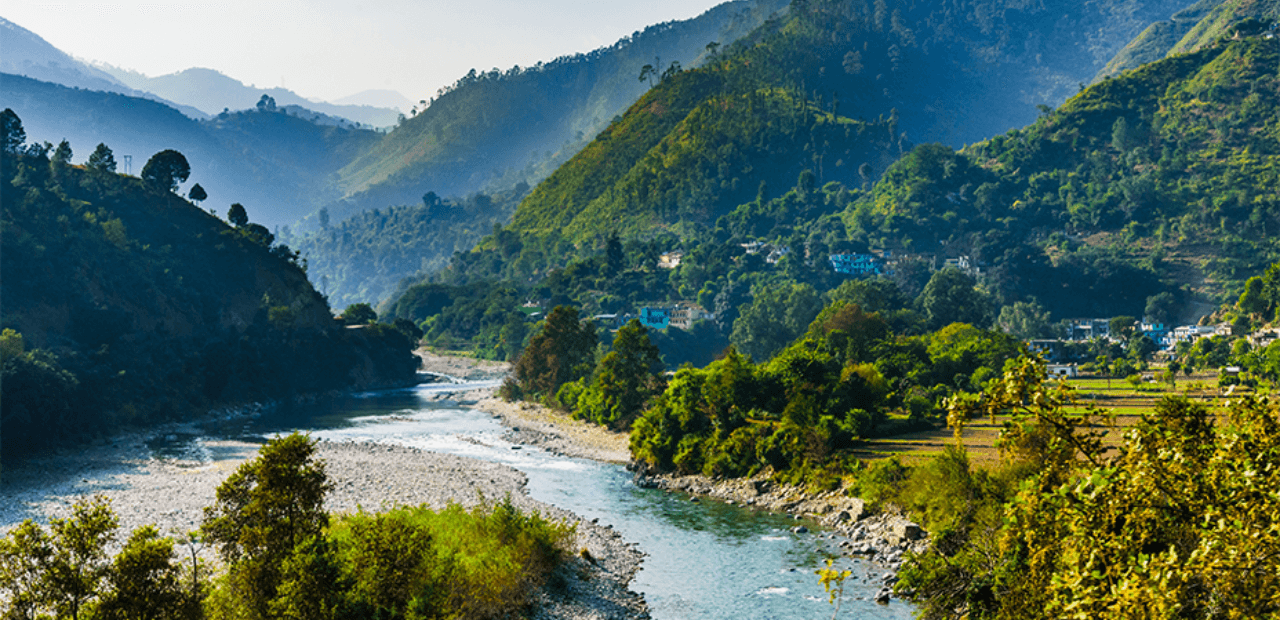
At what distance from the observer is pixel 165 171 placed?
112812 mm

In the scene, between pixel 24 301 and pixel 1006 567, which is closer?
pixel 1006 567

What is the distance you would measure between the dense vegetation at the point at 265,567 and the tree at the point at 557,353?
6130 cm

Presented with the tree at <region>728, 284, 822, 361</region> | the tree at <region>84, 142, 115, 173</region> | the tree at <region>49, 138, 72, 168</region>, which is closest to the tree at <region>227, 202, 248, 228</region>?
the tree at <region>84, 142, 115, 173</region>

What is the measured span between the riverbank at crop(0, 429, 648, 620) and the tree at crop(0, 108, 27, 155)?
48.9m

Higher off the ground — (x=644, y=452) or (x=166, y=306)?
(x=166, y=306)

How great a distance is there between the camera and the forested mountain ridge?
13088cm

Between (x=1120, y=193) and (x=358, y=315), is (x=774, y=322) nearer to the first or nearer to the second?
(x=358, y=315)

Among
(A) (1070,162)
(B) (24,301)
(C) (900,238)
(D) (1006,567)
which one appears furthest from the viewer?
(A) (1070,162)

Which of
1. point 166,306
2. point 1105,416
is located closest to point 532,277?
point 166,306

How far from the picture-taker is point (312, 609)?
19.2 metres

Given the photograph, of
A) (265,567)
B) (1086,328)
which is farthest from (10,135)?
(1086,328)

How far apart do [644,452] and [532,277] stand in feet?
452

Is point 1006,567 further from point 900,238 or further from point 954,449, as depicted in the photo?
point 900,238

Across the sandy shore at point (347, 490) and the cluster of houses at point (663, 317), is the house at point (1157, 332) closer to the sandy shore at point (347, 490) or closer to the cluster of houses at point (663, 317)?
the cluster of houses at point (663, 317)
